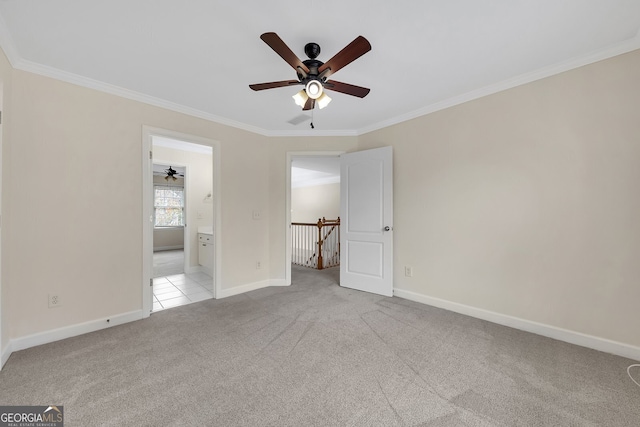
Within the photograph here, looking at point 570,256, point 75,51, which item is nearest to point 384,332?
point 570,256

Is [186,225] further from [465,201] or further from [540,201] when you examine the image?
[540,201]

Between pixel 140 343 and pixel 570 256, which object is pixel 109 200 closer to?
pixel 140 343

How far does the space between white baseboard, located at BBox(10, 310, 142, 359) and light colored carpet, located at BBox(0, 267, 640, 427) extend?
0.26ft

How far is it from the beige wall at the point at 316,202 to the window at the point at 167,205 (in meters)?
4.25

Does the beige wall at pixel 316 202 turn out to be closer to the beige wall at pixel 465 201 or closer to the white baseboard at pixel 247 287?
the white baseboard at pixel 247 287

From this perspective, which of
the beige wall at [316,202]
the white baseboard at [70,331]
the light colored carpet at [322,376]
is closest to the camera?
the light colored carpet at [322,376]

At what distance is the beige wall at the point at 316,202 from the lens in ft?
28.5

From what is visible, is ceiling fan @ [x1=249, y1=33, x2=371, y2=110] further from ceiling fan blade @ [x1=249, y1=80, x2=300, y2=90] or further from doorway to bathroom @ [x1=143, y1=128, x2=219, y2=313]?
doorway to bathroom @ [x1=143, y1=128, x2=219, y2=313]

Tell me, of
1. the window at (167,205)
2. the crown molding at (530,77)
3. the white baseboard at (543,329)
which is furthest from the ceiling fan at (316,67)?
the window at (167,205)

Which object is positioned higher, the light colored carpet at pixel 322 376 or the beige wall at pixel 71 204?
the beige wall at pixel 71 204

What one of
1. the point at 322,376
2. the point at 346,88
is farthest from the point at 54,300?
the point at 346,88

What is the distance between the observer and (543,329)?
2324mm

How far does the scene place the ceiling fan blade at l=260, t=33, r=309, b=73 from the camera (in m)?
1.49

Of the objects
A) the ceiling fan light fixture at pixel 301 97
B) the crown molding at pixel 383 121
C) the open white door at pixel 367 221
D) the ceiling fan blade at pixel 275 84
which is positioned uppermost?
the crown molding at pixel 383 121
